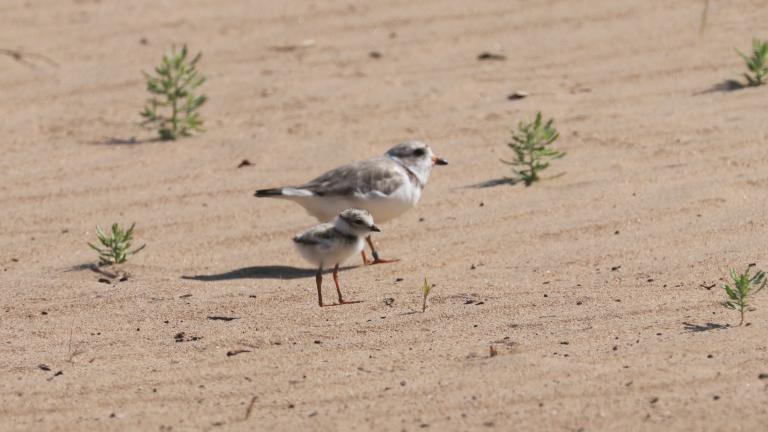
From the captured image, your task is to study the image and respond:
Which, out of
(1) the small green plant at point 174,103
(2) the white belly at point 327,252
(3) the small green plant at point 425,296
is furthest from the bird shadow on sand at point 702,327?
(1) the small green plant at point 174,103

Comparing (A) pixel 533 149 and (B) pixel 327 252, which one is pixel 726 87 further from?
(B) pixel 327 252

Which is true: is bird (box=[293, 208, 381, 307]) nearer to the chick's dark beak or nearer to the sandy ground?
the sandy ground

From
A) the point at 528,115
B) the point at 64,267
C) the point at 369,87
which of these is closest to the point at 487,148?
the point at 528,115

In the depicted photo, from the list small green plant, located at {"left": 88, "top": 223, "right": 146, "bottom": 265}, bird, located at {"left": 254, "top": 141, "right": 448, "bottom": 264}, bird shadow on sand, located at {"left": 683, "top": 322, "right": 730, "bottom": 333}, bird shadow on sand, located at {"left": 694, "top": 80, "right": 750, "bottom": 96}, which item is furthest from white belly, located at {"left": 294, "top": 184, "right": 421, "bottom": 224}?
bird shadow on sand, located at {"left": 694, "top": 80, "right": 750, "bottom": 96}

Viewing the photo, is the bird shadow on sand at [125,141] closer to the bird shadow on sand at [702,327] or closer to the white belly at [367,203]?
the white belly at [367,203]

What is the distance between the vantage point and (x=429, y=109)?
11.5 metres

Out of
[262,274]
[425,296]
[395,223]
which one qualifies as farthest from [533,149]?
[425,296]

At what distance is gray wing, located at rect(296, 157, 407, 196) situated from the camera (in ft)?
29.8

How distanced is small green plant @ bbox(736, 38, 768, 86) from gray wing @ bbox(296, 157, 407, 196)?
10.9ft

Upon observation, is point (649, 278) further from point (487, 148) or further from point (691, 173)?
point (487, 148)

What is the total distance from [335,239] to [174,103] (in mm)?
3231

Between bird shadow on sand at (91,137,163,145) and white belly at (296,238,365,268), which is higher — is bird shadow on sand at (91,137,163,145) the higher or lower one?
the higher one

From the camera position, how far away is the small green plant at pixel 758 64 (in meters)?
10.8

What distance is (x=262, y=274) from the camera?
8523 mm
